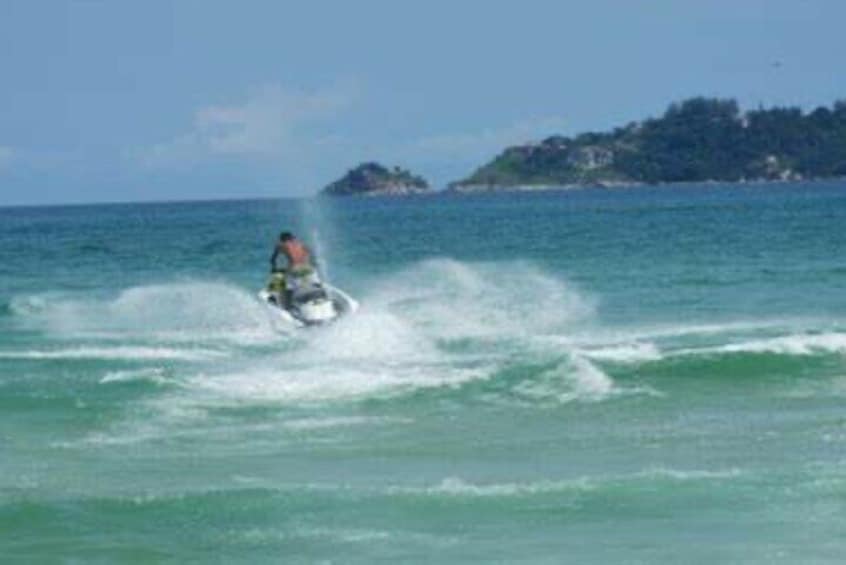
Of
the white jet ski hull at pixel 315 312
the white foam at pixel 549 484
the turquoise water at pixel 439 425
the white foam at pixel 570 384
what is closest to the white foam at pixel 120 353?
the turquoise water at pixel 439 425

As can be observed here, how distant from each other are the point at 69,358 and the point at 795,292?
16686mm

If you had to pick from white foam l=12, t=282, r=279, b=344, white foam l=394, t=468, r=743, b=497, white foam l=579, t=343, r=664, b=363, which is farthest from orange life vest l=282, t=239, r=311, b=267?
white foam l=394, t=468, r=743, b=497

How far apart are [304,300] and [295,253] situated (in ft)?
2.54

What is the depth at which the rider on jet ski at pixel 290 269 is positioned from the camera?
111ft

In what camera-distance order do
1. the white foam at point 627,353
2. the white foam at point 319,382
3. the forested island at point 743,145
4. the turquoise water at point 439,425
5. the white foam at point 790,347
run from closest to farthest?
the turquoise water at point 439,425
the white foam at point 319,382
the white foam at point 790,347
the white foam at point 627,353
the forested island at point 743,145

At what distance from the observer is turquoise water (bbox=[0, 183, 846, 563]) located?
17.5 m

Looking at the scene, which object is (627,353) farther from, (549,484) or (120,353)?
(549,484)

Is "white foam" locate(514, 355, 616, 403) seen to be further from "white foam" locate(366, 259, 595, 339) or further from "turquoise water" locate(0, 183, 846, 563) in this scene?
"white foam" locate(366, 259, 595, 339)

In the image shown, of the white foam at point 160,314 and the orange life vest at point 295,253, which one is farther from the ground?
the white foam at point 160,314

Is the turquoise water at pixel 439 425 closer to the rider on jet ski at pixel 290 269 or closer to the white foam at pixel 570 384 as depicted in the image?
the white foam at pixel 570 384

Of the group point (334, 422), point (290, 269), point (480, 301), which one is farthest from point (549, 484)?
point (480, 301)

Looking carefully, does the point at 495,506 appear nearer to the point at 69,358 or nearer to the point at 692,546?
the point at 692,546

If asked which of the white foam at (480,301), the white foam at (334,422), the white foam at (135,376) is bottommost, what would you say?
the white foam at (334,422)

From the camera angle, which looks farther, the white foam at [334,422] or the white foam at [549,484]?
the white foam at [334,422]
